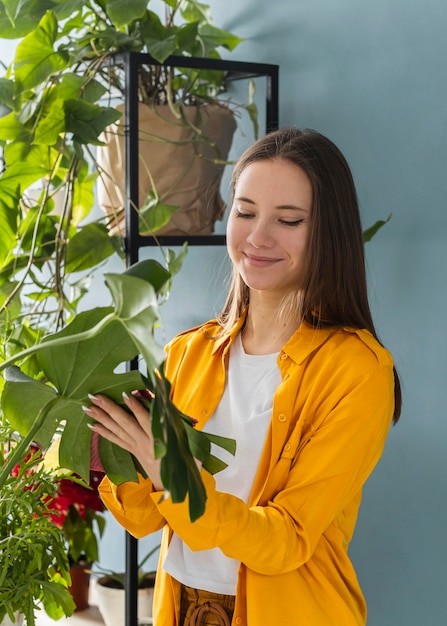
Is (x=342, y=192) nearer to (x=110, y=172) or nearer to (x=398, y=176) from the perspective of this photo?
(x=398, y=176)

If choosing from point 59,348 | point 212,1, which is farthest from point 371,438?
point 212,1

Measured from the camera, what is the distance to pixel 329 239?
124cm

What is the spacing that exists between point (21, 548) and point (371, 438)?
452 millimetres

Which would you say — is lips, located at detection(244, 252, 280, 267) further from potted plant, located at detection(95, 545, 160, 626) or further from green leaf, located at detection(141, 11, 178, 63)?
potted plant, located at detection(95, 545, 160, 626)

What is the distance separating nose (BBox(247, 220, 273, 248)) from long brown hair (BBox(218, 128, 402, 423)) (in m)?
0.06

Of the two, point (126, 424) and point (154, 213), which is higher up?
point (154, 213)

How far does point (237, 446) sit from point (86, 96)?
30.7 inches

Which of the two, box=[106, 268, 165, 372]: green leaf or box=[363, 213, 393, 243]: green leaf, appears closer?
box=[106, 268, 165, 372]: green leaf

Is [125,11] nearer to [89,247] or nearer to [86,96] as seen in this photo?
[86,96]

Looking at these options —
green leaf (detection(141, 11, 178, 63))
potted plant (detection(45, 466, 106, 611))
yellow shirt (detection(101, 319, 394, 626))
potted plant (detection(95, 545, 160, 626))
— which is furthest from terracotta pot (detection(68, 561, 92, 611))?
green leaf (detection(141, 11, 178, 63))

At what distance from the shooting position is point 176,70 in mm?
1920

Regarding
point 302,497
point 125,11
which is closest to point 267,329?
point 302,497

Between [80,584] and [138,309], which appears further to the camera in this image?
[80,584]

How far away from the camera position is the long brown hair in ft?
4.09
